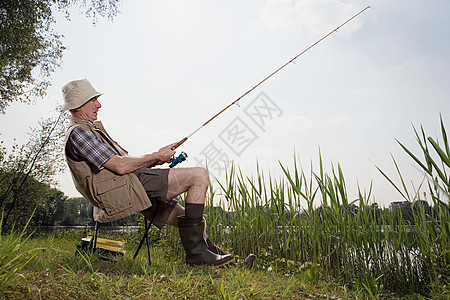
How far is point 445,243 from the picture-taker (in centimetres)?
272

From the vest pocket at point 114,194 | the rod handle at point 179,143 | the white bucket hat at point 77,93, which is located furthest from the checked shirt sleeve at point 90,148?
the rod handle at point 179,143

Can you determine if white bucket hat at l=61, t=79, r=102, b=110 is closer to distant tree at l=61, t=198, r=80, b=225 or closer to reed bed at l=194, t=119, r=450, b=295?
reed bed at l=194, t=119, r=450, b=295

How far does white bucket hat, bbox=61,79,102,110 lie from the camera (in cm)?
279

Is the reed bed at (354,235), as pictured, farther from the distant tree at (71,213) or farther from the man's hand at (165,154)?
the distant tree at (71,213)

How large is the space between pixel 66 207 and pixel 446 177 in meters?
6.37

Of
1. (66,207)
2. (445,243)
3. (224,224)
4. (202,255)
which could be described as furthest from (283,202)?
(66,207)

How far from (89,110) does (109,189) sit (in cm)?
61

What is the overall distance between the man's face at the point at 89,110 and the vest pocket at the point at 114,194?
1.70 feet

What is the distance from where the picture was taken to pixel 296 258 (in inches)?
134

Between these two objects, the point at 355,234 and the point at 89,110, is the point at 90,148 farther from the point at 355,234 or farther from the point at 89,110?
the point at 355,234

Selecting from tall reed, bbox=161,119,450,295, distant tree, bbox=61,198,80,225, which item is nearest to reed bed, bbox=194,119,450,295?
tall reed, bbox=161,119,450,295

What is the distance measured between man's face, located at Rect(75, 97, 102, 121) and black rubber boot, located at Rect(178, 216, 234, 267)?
988 millimetres

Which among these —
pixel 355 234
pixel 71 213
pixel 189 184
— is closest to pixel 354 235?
pixel 355 234

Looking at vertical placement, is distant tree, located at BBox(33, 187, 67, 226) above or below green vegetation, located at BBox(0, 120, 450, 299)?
above
